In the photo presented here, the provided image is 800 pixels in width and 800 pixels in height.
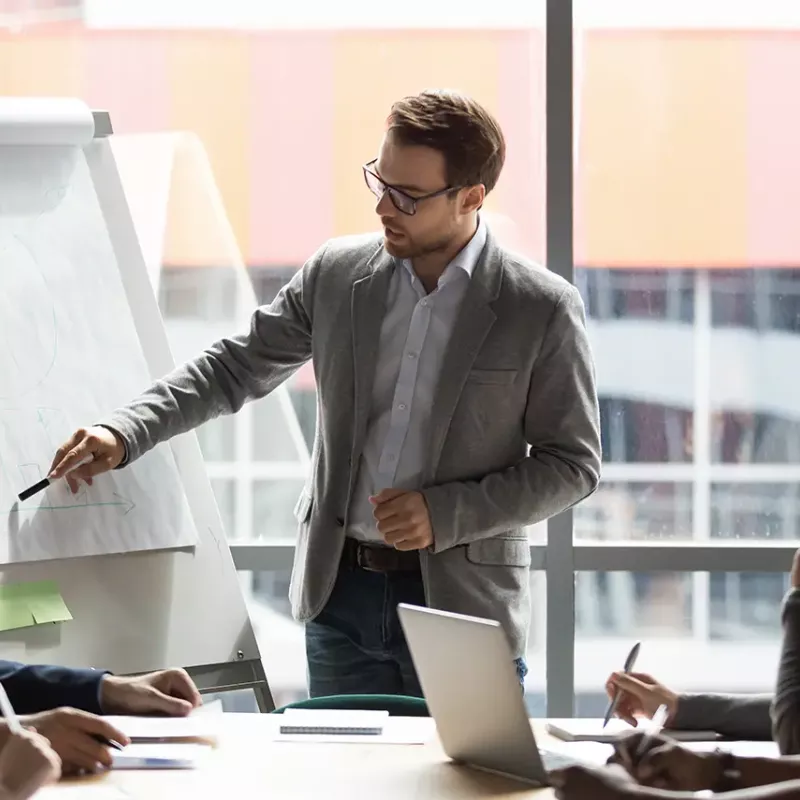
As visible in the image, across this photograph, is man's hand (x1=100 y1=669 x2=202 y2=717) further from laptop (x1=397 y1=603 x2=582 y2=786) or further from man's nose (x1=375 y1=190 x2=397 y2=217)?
man's nose (x1=375 y1=190 x2=397 y2=217)

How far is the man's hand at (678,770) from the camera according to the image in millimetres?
→ 1524

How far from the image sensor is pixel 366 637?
8.20 ft

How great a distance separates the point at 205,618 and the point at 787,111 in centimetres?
206

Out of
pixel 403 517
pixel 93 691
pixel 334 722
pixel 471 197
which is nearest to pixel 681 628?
pixel 403 517

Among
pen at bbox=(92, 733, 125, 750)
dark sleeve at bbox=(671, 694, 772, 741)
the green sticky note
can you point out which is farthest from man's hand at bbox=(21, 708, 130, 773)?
dark sleeve at bbox=(671, 694, 772, 741)

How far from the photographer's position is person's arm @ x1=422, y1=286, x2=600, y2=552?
2404 millimetres

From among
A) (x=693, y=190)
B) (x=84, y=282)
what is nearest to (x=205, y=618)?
(x=84, y=282)

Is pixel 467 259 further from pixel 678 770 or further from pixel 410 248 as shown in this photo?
pixel 678 770

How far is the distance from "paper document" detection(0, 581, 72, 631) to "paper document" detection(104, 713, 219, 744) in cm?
49

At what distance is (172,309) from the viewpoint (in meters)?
3.41

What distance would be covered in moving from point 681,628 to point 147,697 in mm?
1899

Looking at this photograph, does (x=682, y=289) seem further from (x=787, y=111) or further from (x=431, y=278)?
(x=431, y=278)

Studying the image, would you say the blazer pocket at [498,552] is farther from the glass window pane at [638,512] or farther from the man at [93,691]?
the glass window pane at [638,512]

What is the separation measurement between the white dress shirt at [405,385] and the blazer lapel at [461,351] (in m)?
0.02
